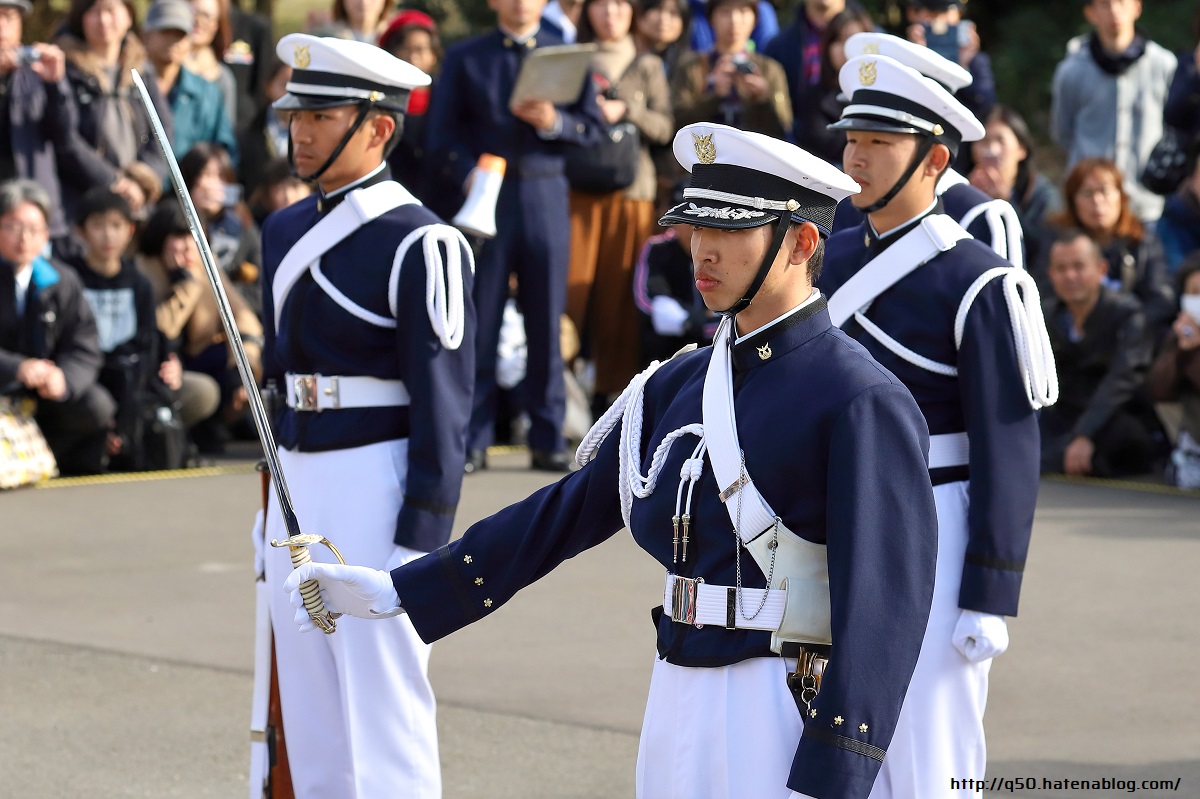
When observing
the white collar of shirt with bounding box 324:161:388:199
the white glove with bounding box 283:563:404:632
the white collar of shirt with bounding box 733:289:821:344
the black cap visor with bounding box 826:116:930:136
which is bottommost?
the white glove with bounding box 283:563:404:632

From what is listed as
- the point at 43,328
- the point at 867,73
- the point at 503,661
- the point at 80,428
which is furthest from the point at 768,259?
the point at 80,428

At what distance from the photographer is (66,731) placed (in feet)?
19.7

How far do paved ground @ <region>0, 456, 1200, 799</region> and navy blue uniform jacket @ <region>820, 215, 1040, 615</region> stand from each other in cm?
131

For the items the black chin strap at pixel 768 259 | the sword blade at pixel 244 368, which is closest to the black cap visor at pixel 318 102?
the sword blade at pixel 244 368

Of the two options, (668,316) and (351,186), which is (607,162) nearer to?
(668,316)

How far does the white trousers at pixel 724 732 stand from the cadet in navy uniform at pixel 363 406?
1.40 m

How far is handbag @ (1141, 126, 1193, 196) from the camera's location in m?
11.1

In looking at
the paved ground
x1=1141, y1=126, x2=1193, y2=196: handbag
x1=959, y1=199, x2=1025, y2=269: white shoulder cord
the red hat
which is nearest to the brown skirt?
the red hat

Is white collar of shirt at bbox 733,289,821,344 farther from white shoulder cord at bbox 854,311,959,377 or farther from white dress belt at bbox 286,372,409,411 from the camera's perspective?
white dress belt at bbox 286,372,409,411

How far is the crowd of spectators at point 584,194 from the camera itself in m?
9.90

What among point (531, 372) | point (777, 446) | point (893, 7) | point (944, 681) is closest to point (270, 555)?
point (944, 681)

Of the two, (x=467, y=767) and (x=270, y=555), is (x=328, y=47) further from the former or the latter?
(x=467, y=767)

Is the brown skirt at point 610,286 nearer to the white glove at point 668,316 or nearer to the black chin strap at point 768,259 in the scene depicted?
the white glove at point 668,316

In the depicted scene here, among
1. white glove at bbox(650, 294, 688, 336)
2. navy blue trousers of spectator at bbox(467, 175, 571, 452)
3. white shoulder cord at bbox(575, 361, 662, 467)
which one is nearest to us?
white shoulder cord at bbox(575, 361, 662, 467)
